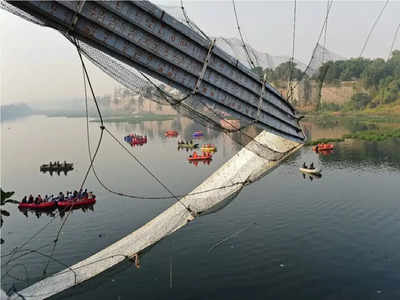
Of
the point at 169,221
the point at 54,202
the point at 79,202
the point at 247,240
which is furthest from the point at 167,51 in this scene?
the point at 54,202

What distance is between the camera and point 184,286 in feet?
70.5

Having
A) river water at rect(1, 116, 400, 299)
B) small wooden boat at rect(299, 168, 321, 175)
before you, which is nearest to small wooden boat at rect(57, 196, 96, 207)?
river water at rect(1, 116, 400, 299)

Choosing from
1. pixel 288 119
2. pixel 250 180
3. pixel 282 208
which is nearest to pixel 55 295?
pixel 250 180

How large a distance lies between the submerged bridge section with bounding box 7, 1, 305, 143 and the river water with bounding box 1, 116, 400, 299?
387 inches

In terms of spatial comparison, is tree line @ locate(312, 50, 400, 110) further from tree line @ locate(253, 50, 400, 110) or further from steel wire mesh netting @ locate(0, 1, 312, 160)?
steel wire mesh netting @ locate(0, 1, 312, 160)

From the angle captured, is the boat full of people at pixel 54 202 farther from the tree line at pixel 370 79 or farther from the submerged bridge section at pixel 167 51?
the tree line at pixel 370 79

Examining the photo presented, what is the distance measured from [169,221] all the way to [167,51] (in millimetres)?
8888

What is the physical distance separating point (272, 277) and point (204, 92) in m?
14.1

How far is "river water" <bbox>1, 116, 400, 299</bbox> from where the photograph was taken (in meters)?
21.0

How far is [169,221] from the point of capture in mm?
17594

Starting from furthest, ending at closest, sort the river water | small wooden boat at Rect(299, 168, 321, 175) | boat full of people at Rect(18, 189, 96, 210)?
small wooden boat at Rect(299, 168, 321, 175) → boat full of people at Rect(18, 189, 96, 210) → the river water

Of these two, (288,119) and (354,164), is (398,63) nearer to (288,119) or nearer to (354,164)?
(354,164)

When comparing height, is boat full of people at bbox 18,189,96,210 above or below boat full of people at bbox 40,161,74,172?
below

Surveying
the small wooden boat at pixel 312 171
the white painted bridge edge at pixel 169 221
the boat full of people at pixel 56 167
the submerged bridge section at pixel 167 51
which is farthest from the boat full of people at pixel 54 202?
the small wooden boat at pixel 312 171
